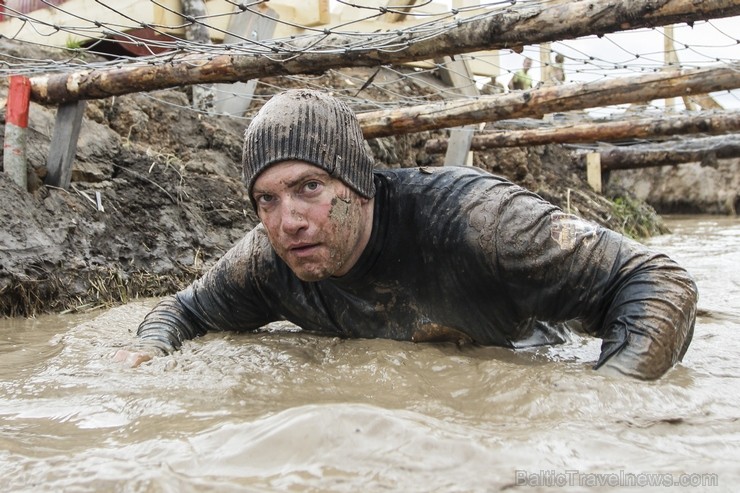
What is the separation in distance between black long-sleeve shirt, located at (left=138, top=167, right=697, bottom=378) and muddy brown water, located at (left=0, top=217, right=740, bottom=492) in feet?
0.40

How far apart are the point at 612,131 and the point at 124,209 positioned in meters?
5.65

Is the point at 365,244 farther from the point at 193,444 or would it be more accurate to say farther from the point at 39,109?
the point at 39,109

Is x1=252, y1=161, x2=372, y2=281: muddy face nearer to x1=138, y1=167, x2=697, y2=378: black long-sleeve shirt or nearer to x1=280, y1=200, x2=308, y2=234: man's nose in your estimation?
x1=280, y1=200, x2=308, y2=234: man's nose

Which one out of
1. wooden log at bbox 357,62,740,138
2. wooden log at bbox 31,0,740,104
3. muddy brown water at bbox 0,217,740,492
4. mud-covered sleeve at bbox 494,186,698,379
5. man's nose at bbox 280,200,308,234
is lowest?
muddy brown water at bbox 0,217,740,492

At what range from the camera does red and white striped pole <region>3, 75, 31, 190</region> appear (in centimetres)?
477

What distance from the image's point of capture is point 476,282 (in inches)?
Result: 115

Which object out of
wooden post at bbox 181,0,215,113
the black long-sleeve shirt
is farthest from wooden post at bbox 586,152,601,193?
the black long-sleeve shirt

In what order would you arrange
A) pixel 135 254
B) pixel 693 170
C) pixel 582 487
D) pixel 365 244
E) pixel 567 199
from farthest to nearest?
pixel 693 170
pixel 567 199
pixel 135 254
pixel 365 244
pixel 582 487

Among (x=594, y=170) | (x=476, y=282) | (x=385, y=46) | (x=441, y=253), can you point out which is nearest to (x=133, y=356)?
(x=441, y=253)

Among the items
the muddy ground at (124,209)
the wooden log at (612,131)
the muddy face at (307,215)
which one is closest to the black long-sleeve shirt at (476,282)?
the muddy face at (307,215)

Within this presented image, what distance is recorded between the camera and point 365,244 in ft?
9.98

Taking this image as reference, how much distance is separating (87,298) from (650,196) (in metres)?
12.3

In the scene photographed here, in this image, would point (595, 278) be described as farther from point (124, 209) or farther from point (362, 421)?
point (124, 209)

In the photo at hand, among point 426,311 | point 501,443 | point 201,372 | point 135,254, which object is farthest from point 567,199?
point 501,443
